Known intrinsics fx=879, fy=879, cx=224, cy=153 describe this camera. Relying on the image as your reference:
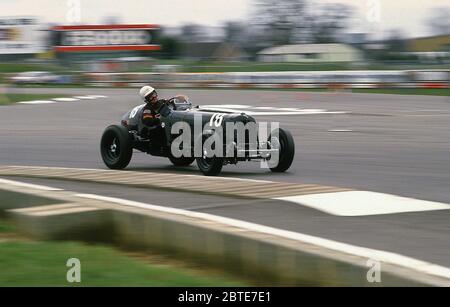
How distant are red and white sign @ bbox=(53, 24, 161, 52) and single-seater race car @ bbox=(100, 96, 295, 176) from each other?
59.0m

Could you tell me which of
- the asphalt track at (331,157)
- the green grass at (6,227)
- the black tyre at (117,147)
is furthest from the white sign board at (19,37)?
the green grass at (6,227)

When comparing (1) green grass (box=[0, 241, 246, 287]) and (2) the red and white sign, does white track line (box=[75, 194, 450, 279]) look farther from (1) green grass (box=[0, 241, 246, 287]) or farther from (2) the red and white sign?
(2) the red and white sign

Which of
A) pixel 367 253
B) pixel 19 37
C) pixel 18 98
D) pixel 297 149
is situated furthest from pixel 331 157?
pixel 19 37

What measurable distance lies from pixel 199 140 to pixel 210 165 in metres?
0.35

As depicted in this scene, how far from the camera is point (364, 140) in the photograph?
1617cm

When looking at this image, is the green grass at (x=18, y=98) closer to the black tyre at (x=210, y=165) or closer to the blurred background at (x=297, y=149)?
the blurred background at (x=297, y=149)

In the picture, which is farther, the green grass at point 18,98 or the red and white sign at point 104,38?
the red and white sign at point 104,38

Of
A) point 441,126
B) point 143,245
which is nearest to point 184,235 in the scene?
point 143,245

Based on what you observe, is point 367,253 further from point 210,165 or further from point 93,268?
point 210,165

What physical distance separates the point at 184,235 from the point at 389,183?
4641mm

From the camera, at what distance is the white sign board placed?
3086 inches

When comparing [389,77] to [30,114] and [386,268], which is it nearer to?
[30,114]

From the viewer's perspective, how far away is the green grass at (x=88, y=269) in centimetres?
515

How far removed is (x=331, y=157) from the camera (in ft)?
43.8
